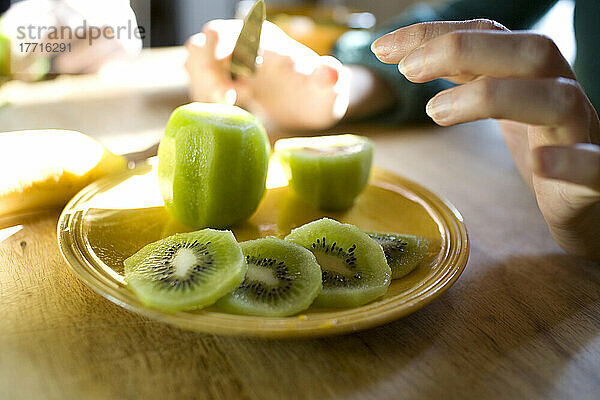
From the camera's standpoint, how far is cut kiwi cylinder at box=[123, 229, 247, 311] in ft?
1.96

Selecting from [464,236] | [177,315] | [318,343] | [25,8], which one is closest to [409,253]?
[464,236]

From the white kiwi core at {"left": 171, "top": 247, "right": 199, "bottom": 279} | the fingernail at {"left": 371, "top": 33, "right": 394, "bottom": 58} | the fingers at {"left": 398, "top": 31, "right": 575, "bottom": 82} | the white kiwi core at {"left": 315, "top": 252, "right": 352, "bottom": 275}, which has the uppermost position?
the fingers at {"left": 398, "top": 31, "right": 575, "bottom": 82}

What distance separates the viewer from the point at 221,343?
2.07 ft

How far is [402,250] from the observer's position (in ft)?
2.56

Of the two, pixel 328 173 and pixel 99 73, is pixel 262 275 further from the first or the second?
pixel 99 73

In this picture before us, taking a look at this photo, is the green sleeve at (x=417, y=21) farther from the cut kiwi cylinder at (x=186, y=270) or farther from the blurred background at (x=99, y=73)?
the cut kiwi cylinder at (x=186, y=270)

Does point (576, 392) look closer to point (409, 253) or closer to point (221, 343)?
point (409, 253)

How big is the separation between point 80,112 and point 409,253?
1018mm

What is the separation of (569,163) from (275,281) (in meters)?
0.36

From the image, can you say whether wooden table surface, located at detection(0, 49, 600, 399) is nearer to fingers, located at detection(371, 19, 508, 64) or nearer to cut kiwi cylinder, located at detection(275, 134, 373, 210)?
cut kiwi cylinder, located at detection(275, 134, 373, 210)

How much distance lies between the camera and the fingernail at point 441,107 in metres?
0.68

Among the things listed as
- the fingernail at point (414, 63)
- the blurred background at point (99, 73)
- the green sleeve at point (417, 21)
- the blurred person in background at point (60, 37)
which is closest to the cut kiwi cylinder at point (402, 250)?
the fingernail at point (414, 63)

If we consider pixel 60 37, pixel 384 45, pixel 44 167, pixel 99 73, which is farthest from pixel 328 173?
pixel 60 37

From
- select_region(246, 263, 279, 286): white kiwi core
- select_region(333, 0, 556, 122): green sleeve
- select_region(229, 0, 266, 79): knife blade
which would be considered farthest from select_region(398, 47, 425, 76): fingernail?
select_region(333, 0, 556, 122): green sleeve
